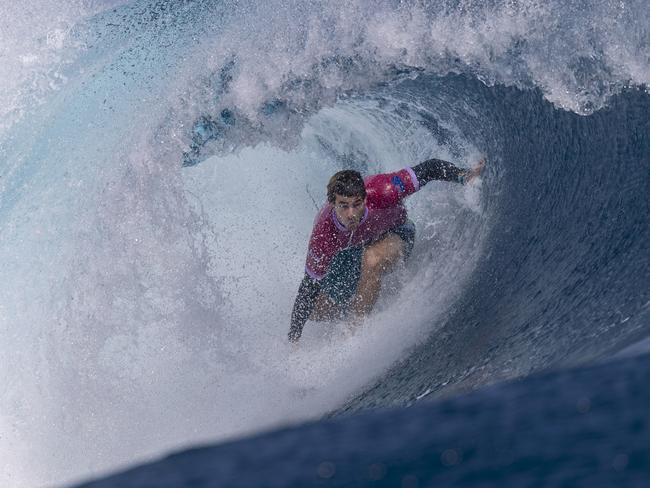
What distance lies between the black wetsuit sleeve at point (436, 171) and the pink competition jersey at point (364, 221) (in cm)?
3

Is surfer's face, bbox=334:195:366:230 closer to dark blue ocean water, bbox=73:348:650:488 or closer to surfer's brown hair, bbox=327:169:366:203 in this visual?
surfer's brown hair, bbox=327:169:366:203

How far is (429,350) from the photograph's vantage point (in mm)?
3578

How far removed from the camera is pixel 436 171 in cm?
323

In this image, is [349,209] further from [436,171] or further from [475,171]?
[475,171]

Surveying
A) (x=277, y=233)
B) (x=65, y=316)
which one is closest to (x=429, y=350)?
(x=277, y=233)

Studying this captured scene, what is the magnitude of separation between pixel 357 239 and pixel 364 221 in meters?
0.11

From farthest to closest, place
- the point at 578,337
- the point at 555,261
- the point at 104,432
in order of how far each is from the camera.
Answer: the point at 104,432, the point at 555,261, the point at 578,337

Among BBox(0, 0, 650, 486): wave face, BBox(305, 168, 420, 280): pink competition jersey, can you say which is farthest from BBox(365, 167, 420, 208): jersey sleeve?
BBox(0, 0, 650, 486): wave face

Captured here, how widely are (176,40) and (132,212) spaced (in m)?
1.17

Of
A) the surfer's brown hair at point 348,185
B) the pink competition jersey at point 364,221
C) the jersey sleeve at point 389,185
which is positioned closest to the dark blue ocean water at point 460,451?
the surfer's brown hair at point 348,185

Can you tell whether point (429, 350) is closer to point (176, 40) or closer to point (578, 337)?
point (578, 337)

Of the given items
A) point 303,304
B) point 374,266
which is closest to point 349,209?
point 374,266

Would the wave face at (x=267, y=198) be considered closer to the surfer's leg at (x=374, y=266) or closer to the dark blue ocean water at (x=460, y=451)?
the surfer's leg at (x=374, y=266)

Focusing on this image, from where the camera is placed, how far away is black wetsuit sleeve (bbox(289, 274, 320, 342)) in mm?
3312
